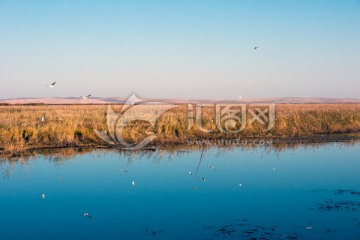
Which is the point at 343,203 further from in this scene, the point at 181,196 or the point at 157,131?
the point at 157,131

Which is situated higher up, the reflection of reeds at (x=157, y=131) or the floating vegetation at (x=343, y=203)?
the reflection of reeds at (x=157, y=131)

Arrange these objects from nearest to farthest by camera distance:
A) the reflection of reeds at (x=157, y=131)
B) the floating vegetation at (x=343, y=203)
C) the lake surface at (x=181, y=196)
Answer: the lake surface at (x=181, y=196), the floating vegetation at (x=343, y=203), the reflection of reeds at (x=157, y=131)

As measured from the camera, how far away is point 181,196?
8461 millimetres

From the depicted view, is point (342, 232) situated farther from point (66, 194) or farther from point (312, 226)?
point (66, 194)

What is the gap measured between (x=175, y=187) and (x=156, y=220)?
7.76 ft

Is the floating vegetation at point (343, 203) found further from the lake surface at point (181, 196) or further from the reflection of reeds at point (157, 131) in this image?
the reflection of reeds at point (157, 131)

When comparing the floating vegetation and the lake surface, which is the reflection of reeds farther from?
the floating vegetation

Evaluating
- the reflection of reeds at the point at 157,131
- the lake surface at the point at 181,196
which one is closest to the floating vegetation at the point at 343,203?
the lake surface at the point at 181,196

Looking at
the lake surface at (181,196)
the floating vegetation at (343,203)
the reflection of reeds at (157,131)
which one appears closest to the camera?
the lake surface at (181,196)

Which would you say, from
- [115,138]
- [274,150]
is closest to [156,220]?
[274,150]

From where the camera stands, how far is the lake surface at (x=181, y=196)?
639 cm

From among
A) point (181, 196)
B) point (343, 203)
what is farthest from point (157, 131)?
point (343, 203)

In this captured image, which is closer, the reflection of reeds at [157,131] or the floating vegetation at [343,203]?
the floating vegetation at [343,203]

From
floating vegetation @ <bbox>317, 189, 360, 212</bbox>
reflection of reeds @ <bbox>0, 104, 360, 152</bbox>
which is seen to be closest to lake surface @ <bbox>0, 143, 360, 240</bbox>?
floating vegetation @ <bbox>317, 189, 360, 212</bbox>
